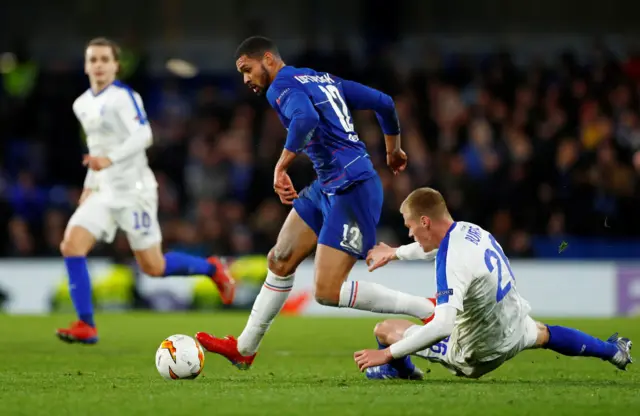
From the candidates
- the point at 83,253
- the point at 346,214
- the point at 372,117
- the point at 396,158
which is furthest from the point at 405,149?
the point at 346,214

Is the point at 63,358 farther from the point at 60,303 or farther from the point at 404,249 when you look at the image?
the point at 60,303

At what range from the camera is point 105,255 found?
14820 millimetres

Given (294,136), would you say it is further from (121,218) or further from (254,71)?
(121,218)

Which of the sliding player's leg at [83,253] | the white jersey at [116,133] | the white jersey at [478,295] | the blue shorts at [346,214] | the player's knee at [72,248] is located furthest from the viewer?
the white jersey at [116,133]

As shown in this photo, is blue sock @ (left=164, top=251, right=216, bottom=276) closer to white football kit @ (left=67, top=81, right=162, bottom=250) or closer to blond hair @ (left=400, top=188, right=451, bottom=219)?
white football kit @ (left=67, top=81, right=162, bottom=250)

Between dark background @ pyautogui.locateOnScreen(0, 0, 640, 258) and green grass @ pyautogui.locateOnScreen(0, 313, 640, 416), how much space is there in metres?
4.74

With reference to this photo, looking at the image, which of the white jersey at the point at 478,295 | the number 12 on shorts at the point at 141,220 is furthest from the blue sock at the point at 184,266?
the white jersey at the point at 478,295

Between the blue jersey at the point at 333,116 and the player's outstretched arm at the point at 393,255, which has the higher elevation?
the blue jersey at the point at 333,116

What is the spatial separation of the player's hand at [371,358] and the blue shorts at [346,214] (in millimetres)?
1140

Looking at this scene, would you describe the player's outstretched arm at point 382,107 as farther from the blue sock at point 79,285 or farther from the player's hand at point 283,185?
the blue sock at point 79,285

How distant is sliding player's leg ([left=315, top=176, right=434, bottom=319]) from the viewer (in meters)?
6.88

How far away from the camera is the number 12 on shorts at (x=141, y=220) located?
966cm

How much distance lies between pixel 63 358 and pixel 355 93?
2810 mm

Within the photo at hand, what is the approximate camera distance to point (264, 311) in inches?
280
